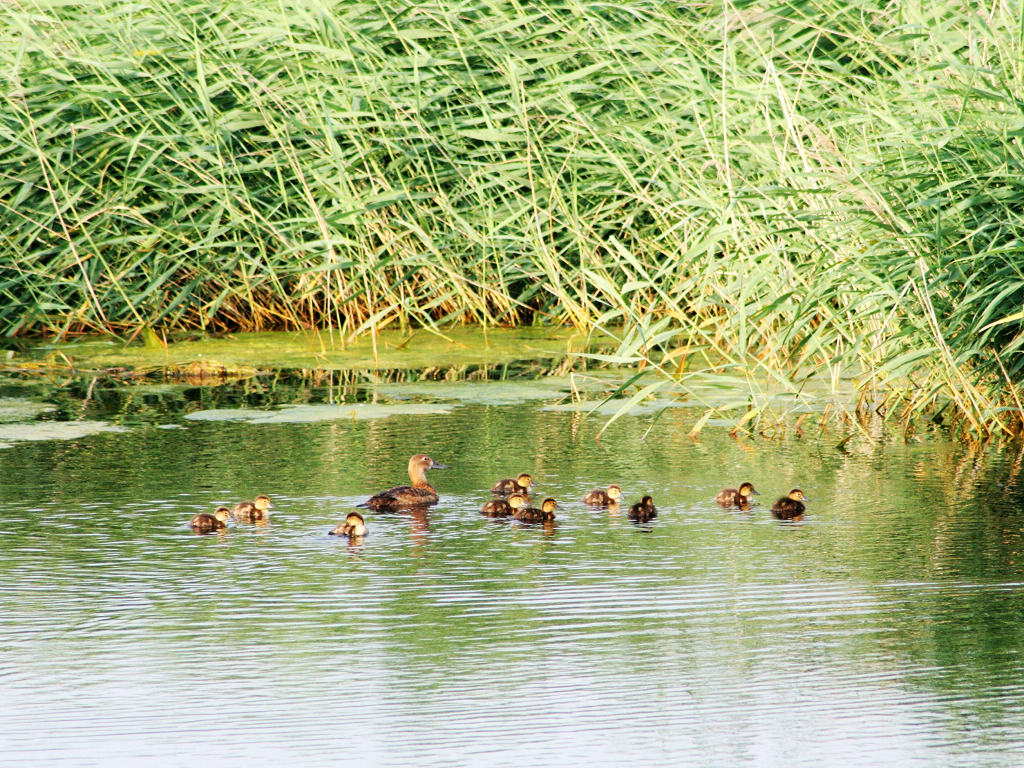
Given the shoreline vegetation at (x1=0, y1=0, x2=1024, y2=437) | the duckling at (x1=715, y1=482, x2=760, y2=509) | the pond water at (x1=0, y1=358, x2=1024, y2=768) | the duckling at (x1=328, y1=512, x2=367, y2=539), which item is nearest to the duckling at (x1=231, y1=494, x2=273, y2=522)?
the pond water at (x1=0, y1=358, x2=1024, y2=768)

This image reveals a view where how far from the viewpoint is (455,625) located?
5270 mm

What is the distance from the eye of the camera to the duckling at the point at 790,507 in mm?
6742

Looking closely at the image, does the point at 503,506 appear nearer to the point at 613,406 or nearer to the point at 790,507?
the point at 790,507

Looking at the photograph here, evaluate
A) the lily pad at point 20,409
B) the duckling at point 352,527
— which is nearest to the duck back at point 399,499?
the duckling at point 352,527

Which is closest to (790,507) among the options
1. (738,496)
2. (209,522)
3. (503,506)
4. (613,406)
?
(738,496)

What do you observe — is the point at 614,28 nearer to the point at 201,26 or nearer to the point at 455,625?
the point at 201,26

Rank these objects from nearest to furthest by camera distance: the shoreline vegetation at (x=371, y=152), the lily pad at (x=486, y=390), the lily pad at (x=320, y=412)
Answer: the lily pad at (x=320, y=412) → the lily pad at (x=486, y=390) → the shoreline vegetation at (x=371, y=152)

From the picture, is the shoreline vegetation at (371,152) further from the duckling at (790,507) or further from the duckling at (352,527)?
the duckling at (352,527)

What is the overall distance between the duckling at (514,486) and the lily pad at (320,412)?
6.24 ft

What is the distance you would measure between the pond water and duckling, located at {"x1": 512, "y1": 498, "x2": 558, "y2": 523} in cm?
7

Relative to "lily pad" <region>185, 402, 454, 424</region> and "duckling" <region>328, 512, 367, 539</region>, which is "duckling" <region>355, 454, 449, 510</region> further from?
"lily pad" <region>185, 402, 454, 424</region>

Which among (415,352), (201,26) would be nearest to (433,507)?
(415,352)

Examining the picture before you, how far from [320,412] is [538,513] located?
102 inches

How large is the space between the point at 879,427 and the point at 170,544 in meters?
3.79
